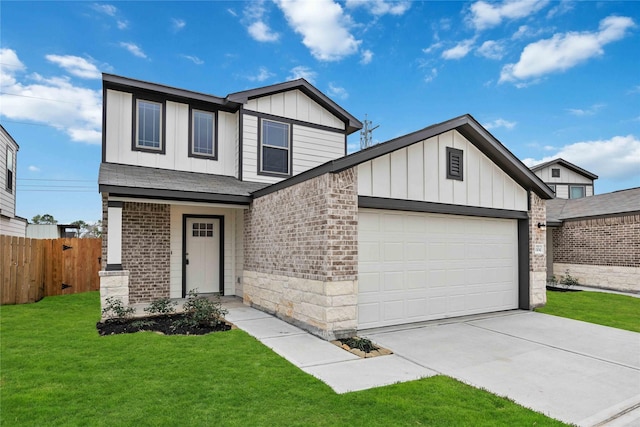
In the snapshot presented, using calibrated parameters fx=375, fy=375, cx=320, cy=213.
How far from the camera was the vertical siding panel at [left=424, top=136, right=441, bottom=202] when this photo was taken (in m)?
7.77

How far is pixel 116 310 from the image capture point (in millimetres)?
7668

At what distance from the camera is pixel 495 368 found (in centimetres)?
505

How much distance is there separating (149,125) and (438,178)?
7864 millimetres

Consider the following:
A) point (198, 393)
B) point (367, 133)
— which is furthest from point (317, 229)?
point (367, 133)

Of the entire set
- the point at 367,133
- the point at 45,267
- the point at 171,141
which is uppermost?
the point at 367,133

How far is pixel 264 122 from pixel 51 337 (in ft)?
25.1

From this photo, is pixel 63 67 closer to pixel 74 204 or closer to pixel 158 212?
pixel 158 212

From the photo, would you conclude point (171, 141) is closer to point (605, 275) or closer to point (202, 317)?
point (202, 317)

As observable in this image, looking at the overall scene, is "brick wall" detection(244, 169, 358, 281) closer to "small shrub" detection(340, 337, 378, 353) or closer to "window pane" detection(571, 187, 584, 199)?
"small shrub" detection(340, 337, 378, 353)

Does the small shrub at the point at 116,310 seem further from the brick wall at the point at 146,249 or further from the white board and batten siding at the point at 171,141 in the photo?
the white board and batten siding at the point at 171,141

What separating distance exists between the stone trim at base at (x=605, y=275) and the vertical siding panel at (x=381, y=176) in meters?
11.9

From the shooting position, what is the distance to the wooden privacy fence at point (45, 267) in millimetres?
9969

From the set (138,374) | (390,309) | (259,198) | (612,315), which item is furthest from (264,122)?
(612,315)

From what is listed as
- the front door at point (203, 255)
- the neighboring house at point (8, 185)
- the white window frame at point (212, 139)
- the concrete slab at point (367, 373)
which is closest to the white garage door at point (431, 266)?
the concrete slab at point (367, 373)
